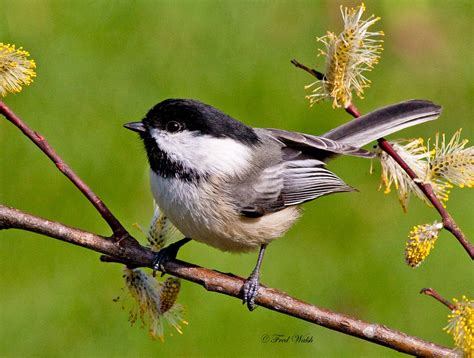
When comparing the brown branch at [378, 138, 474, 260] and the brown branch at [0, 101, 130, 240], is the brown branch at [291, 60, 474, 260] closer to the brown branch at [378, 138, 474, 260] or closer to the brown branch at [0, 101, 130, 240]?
the brown branch at [378, 138, 474, 260]

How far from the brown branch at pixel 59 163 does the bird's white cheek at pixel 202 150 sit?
46cm

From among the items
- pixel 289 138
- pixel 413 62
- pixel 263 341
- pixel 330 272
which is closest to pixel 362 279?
pixel 330 272

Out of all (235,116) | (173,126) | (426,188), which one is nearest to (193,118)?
(173,126)

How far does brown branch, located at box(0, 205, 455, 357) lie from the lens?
2078 mm

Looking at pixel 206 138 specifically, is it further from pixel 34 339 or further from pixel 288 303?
pixel 34 339

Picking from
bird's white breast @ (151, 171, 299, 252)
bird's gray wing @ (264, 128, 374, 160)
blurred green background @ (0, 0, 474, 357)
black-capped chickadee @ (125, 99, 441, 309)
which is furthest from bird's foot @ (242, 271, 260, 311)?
blurred green background @ (0, 0, 474, 357)

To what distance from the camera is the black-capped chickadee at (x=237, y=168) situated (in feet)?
8.59

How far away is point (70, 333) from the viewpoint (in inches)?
159

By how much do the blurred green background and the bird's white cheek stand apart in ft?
4.41

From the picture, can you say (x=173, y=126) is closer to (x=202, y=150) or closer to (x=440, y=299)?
(x=202, y=150)

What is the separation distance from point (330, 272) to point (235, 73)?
1519mm

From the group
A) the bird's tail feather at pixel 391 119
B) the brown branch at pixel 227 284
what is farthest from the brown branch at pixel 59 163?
the bird's tail feather at pixel 391 119

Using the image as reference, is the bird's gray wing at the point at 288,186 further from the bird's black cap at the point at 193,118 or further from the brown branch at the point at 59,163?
the brown branch at the point at 59,163

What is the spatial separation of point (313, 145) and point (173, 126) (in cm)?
57
